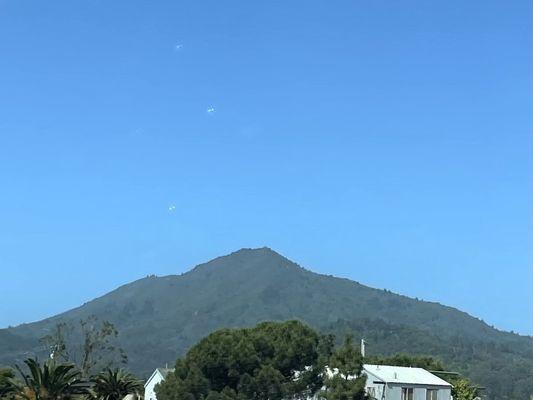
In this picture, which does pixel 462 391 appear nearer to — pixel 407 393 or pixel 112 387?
pixel 407 393

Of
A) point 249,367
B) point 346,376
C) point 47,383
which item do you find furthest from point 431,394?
point 47,383

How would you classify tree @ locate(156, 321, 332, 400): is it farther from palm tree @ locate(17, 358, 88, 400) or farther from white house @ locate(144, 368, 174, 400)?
palm tree @ locate(17, 358, 88, 400)

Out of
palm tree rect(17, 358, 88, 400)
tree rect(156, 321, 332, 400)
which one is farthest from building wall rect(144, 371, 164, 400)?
palm tree rect(17, 358, 88, 400)

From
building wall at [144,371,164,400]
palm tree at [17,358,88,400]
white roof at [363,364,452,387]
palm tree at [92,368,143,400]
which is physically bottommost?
palm tree at [17,358,88,400]

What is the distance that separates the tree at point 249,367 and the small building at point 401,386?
17.1 ft

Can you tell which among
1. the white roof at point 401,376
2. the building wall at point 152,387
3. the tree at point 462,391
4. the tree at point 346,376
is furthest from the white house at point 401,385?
the building wall at point 152,387

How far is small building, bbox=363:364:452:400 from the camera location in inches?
3155

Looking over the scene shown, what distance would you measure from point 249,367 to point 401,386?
15.4 meters

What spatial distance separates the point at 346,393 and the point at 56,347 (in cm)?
3458

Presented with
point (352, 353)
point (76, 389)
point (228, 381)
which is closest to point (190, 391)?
point (228, 381)

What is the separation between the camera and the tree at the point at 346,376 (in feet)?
241

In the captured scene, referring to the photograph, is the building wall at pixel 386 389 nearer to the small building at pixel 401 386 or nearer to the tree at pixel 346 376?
the small building at pixel 401 386

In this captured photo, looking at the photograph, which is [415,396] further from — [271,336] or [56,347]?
[56,347]

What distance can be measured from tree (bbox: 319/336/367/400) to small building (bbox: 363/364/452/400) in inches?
115
